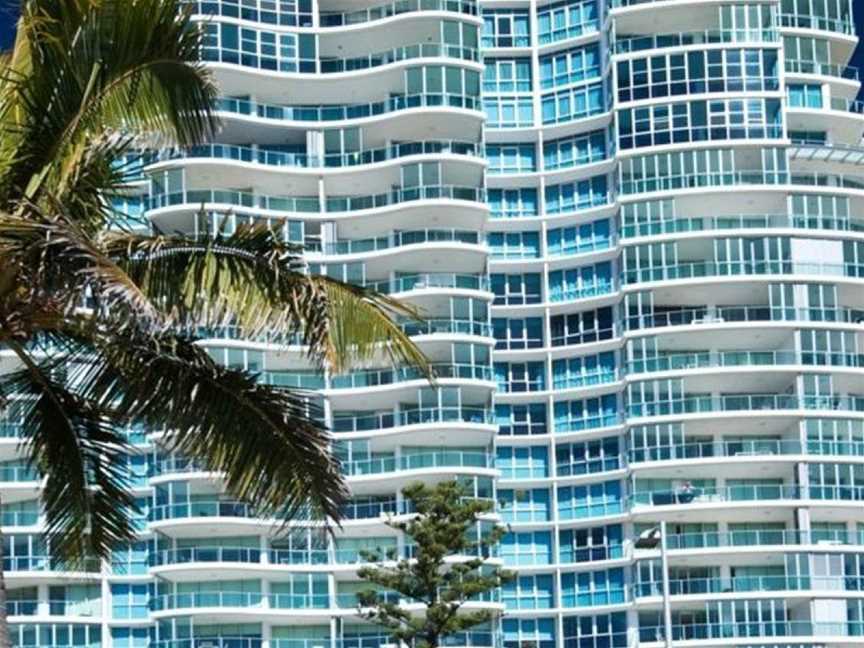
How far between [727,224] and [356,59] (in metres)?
21.0

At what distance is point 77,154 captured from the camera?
19.0 m

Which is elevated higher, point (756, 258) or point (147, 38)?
point (756, 258)

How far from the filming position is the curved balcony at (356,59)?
360 ft

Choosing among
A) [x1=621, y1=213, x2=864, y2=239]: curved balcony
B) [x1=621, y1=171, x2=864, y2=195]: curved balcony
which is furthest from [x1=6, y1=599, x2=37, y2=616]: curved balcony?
[x1=621, y1=171, x2=864, y2=195]: curved balcony

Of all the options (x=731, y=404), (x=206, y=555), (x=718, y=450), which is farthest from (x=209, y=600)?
(x=731, y=404)

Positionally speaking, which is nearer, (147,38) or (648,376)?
(147,38)

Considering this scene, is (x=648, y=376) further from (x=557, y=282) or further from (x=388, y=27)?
(x=388, y=27)

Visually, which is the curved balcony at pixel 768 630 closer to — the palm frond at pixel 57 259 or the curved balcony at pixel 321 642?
the curved balcony at pixel 321 642

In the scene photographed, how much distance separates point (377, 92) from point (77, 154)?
92.7 meters

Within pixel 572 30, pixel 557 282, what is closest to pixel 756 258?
pixel 557 282

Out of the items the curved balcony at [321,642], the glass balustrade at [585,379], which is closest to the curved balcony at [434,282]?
the glass balustrade at [585,379]

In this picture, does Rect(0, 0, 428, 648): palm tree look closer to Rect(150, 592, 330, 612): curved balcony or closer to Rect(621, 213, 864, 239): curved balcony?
Rect(150, 592, 330, 612): curved balcony

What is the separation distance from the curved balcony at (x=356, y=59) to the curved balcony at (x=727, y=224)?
497 inches

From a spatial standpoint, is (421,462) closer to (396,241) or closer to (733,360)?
(396,241)
